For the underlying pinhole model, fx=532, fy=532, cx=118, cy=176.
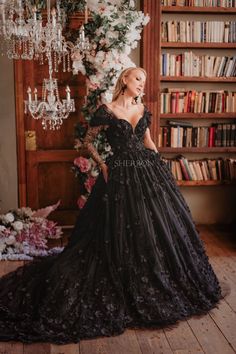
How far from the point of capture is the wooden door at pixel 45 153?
16.6 ft

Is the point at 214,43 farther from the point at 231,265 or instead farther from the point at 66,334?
the point at 66,334

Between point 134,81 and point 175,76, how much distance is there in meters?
1.78

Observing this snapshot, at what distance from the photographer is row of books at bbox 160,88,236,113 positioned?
5.16 meters

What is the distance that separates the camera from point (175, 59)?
5.11 meters

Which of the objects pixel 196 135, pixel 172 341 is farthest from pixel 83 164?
pixel 172 341

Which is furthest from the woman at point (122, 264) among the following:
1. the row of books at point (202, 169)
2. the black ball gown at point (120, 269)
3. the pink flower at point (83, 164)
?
the row of books at point (202, 169)

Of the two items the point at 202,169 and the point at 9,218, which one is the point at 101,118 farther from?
the point at 202,169

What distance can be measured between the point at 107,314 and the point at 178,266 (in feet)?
1.77

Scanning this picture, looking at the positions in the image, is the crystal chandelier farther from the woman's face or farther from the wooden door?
the woman's face

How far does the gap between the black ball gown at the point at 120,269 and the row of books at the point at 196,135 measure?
1.68 m

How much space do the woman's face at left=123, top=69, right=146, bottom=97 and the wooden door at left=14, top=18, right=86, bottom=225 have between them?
175cm

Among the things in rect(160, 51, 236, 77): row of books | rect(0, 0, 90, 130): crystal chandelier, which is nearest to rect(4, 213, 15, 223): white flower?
rect(0, 0, 90, 130): crystal chandelier

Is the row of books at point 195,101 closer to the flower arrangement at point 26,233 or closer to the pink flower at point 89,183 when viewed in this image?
the pink flower at point 89,183

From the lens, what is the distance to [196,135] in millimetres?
5242
